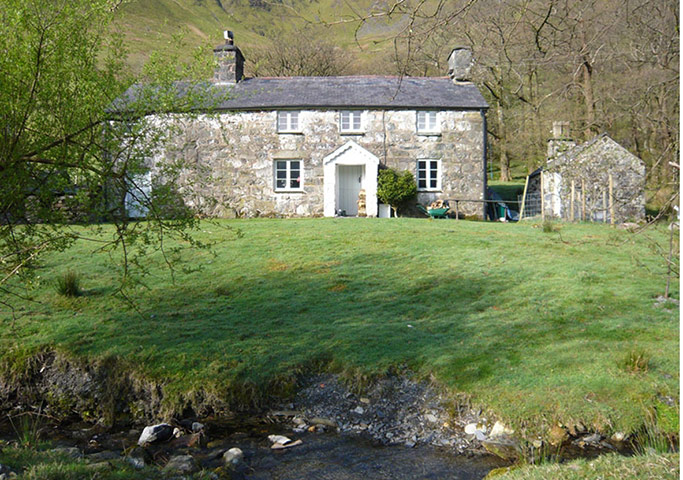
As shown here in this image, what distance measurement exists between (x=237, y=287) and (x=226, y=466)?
5539mm

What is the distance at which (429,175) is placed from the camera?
25.4m

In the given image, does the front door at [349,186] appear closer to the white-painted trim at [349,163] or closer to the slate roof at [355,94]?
the white-painted trim at [349,163]

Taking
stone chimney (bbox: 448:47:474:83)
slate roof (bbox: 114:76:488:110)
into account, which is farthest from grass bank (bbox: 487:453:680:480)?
stone chimney (bbox: 448:47:474:83)

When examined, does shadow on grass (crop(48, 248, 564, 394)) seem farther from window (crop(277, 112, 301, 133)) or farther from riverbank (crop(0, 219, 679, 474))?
window (crop(277, 112, 301, 133))

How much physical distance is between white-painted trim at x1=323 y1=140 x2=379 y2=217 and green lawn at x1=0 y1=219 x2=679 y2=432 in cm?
1090

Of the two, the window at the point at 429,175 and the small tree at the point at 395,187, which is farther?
the window at the point at 429,175

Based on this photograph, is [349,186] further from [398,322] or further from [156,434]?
[156,434]

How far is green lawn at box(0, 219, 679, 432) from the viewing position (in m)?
7.24

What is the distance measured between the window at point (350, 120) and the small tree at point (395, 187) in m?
2.60

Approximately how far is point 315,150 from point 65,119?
19.6 metres

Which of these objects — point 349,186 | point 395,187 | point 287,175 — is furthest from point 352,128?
point 287,175

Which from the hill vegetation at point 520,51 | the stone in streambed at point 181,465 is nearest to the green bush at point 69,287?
the hill vegetation at point 520,51

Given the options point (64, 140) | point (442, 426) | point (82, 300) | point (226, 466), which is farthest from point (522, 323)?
point (82, 300)

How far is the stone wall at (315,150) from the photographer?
25281mm
